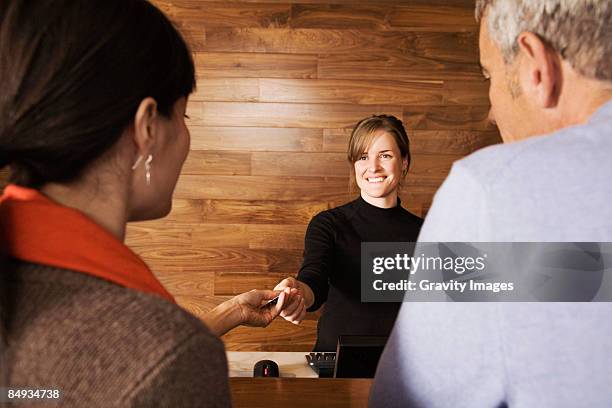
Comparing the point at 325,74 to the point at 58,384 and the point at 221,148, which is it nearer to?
the point at 221,148

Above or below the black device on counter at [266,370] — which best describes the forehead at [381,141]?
above

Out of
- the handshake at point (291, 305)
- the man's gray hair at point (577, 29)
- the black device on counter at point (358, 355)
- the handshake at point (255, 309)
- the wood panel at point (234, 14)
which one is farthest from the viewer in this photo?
the wood panel at point (234, 14)

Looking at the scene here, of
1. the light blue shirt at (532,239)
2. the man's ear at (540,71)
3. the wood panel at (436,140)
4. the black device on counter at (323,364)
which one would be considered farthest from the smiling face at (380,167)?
the light blue shirt at (532,239)

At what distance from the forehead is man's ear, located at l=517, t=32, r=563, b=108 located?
67.5 inches

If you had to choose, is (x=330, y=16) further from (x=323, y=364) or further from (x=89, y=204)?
(x=89, y=204)

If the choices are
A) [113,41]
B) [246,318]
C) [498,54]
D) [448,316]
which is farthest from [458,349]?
[246,318]

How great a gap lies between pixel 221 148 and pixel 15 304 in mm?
3139

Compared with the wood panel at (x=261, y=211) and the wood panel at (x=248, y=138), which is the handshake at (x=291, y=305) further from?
the wood panel at (x=248, y=138)

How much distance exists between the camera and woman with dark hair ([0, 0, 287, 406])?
59cm

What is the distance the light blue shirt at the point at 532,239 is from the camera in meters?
0.59

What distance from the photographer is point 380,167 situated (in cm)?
248

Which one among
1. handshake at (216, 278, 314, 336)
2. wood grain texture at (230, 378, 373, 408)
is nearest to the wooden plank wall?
handshake at (216, 278, 314, 336)

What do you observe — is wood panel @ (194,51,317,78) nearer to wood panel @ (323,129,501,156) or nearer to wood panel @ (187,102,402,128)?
wood panel @ (187,102,402,128)

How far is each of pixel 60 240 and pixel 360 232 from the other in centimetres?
193
